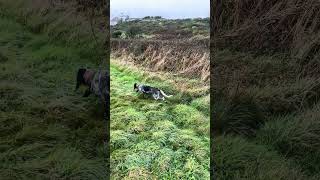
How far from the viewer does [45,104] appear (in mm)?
3486

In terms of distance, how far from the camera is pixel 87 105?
3.55 metres

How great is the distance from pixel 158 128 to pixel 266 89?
93 centimetres

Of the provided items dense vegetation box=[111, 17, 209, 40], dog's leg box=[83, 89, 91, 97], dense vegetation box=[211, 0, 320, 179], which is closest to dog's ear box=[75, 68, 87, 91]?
dog's leg box=[83, 89, 91, 97]

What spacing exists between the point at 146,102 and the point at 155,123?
192 millimetres

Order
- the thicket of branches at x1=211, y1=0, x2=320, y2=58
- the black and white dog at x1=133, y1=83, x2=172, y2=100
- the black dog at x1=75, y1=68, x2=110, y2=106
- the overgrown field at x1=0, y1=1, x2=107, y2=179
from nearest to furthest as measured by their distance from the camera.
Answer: the overgrown field at x1=0, y1=1, x2=107, y2=179 < the black dog at x1=75, y1=68, x2=110, y2=106 < the black and white dog at x1=133, y1=83, x2=172, y2=100 < the thicket of branches at x1=211, y1=0, x2=320, y2=58

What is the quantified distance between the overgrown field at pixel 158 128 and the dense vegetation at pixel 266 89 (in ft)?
0.44

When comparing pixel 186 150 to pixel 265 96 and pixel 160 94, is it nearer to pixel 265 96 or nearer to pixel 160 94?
pixel 160 94

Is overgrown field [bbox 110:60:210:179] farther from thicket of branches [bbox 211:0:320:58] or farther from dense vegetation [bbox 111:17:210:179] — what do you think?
thicket of branches [bbox 211:0:320:58]

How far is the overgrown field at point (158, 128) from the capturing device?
3.32m

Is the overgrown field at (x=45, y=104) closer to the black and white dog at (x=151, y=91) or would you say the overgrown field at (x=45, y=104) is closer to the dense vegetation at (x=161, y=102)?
the dense vegetation at (x=161, y=102)

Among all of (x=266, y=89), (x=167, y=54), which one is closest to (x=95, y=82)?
(x=167, y=54)

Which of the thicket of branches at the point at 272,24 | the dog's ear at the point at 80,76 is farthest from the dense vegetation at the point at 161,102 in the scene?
the thicket of branches at the point at 272,24

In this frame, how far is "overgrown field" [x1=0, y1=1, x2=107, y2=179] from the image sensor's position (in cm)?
312

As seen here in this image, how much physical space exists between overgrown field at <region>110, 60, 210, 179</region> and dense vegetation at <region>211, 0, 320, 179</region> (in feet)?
0.44
